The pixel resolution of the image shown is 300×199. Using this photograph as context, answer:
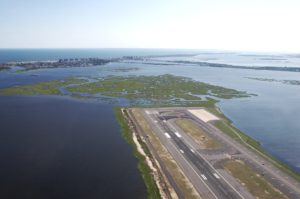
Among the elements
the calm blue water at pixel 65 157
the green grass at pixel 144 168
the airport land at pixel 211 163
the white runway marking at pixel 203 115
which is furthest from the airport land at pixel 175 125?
the calm blue water at pixel 65 157

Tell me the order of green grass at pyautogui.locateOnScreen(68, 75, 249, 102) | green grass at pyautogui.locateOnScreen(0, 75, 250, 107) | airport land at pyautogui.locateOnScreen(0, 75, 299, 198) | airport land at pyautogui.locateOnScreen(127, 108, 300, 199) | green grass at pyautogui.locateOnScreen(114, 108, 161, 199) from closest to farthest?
green grass at pyautogui.locateOnScreen(114, 108, 161, 199) < airport land at pyautogui.locateOnScreen(127, 108, 300, 199) < airport land at pyautogui.locateOnScreen(0, 75, 299, 198) < green grass at pyautogui.locateOnScreen(0, 75, 250, 107) < green grass at pyautogui.locateOnScreen(68, 75, 249, 102)

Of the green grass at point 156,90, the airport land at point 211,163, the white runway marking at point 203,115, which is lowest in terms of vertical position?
the green grass at point 156,90

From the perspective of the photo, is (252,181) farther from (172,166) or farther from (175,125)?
(175,125)

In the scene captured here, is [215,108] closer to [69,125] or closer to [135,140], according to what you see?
[135,140]

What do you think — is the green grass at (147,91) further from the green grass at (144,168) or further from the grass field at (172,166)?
the grass field at (172,166)

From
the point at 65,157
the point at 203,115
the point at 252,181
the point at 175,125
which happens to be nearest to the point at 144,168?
the point at 65,157

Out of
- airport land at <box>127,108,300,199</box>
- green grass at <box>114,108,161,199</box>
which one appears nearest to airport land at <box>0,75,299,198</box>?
green grass at <box>114,108,161,199</box>

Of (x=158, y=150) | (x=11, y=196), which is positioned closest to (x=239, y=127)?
(x=158, y=150)

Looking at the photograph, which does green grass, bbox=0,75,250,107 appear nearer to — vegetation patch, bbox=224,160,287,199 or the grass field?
the grass field
